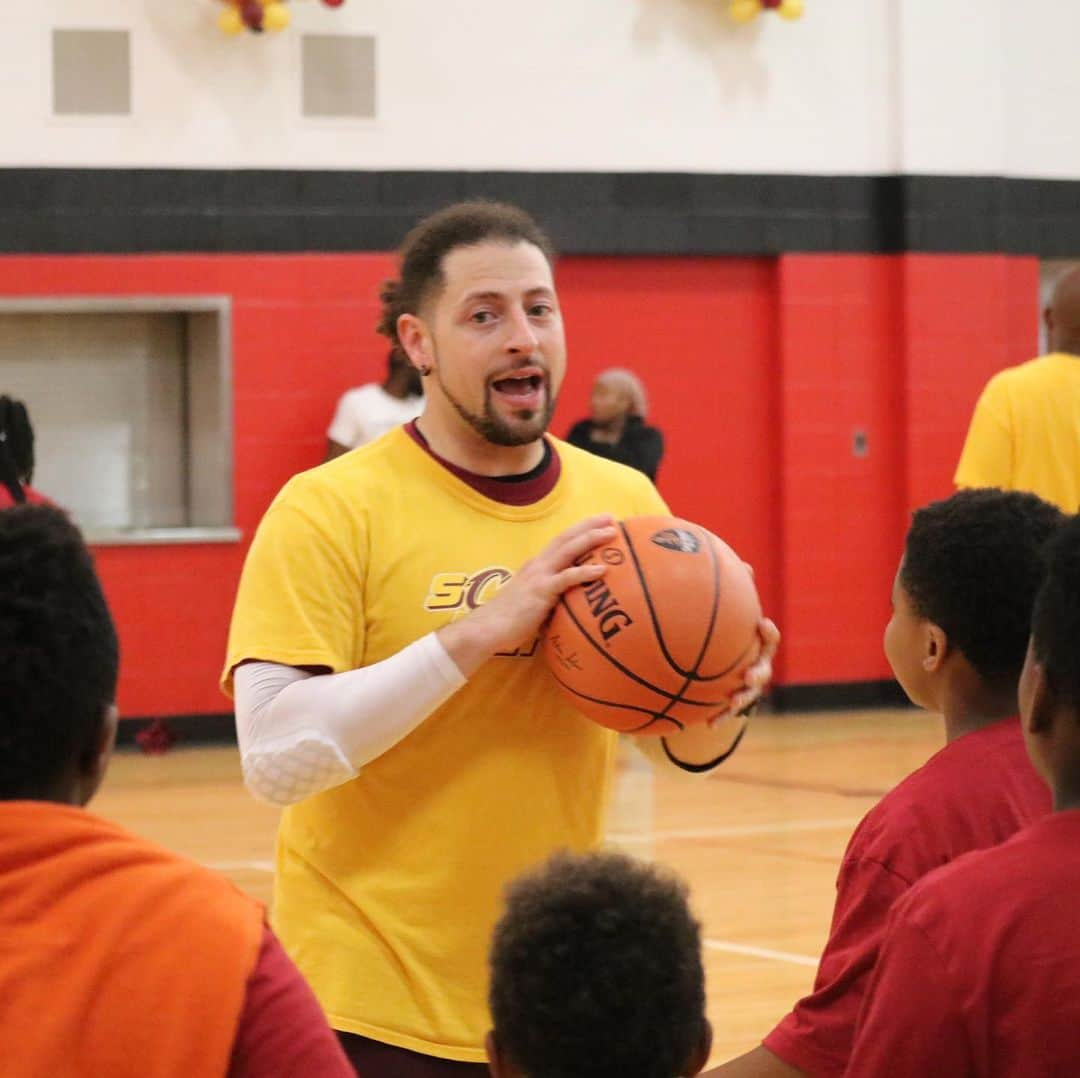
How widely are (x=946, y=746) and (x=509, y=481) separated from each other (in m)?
0.85

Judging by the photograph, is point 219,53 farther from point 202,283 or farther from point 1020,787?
point 1020,787

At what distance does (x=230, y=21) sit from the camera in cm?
1021

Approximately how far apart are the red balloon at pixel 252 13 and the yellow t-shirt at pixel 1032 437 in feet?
19.3

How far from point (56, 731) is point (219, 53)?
9398 millimetres

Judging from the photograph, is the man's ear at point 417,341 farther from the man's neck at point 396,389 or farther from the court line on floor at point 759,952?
the man's neck at point 396,389

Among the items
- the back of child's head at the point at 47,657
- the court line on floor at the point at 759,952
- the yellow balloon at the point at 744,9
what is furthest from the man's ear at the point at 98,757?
the yellow balloon at the point at 744,9

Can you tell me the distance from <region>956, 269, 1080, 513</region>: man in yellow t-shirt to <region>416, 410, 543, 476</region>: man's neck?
269cm

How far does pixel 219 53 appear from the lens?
10.4 m

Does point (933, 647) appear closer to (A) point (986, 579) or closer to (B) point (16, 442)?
(A) point (986, 579)

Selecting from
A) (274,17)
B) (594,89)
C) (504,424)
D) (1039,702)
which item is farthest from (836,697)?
(1039,702)

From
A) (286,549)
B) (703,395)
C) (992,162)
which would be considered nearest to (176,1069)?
(286,549)

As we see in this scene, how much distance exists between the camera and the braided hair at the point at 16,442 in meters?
6.62

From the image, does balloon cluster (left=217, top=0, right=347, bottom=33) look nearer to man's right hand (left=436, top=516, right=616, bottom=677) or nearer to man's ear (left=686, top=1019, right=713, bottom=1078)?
man's right hand (left=436, top=516, right=616, bottom=677)

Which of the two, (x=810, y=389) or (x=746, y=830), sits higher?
(x=810, y=389)
